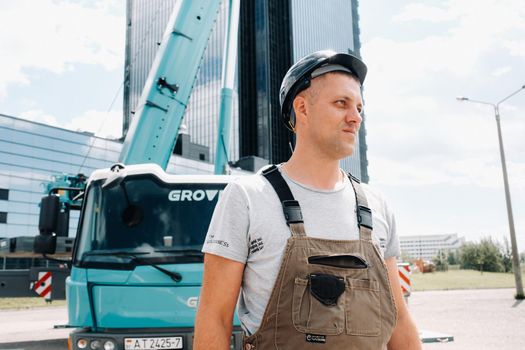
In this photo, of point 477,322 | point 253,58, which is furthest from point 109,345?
point 253,58

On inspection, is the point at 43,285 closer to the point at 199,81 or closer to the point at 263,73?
the point at 199,81

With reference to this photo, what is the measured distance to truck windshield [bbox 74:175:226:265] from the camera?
16.6 feet

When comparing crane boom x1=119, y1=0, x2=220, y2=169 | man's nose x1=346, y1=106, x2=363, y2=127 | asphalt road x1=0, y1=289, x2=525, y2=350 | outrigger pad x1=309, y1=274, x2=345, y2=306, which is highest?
crane boom x1=119, y1=0, x2=220, y2=169

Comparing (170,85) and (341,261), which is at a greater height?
(170,85)

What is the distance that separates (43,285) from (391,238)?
892 cm

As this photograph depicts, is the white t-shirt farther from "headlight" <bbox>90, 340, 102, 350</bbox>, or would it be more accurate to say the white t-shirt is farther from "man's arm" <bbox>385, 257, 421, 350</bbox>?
"headlight" <bbox>90, 340, 102, 350</bbox>

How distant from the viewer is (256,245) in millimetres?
1586

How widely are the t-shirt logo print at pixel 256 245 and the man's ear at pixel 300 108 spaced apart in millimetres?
503

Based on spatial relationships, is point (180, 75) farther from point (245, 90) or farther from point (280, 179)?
point (245, 90)

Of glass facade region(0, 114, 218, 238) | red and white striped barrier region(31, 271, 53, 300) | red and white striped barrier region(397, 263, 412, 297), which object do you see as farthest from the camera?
glass facade region(0, 114, 218, 238)

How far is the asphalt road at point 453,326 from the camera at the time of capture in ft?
27.8

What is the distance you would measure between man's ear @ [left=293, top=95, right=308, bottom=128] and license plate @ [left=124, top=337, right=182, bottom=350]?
3.34 m

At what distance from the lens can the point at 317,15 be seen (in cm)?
8781

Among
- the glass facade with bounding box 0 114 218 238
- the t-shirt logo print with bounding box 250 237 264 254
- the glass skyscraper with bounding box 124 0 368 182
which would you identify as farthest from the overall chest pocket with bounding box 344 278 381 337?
the glass skyscraper with bounding box 124 0 368 182
